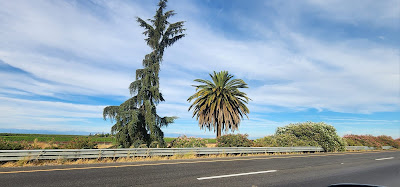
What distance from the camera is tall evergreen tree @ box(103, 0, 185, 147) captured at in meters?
17.1

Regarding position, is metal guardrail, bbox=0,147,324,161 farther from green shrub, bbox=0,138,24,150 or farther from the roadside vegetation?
the roadside vegetation

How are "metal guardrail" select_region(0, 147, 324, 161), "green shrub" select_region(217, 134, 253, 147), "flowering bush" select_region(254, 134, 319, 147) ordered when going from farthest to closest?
"flowering bush" select_region(254, 134, 319, 147), "green shrub" select_region(217, 134, 253, 147), "metal guardrail" select_region(0, 147, 324, 161)

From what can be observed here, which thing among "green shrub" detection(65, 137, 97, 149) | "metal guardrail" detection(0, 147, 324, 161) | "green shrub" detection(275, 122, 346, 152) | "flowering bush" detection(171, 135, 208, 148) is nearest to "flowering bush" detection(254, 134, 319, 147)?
"green shrub" detection(275, 122, 346, 152)

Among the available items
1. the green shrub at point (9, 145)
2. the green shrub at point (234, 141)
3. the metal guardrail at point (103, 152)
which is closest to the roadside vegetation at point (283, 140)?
the green shrub at point (234, 141)

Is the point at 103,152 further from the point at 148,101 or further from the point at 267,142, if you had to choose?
the point at 267,142

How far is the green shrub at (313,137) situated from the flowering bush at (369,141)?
20.2 feet

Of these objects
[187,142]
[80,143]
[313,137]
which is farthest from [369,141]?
[80,143]

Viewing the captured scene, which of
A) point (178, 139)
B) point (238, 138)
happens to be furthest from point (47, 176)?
point (238, 138)

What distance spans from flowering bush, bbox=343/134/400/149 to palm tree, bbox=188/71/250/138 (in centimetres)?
1522

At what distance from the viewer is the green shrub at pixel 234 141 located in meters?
18.0

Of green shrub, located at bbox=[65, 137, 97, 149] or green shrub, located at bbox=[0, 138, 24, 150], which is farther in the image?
green shrub, located at bbox=[65, 137, 97, 149]

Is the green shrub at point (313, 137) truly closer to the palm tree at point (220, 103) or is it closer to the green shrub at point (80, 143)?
the palm tree at point (220, 103)

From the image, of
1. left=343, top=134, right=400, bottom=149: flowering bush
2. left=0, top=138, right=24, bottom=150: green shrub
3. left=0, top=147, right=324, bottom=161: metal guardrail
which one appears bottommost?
left=0, top=147, right=324, bottom=161: metal guardrail

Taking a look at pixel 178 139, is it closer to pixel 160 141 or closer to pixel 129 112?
pixel 160 141
